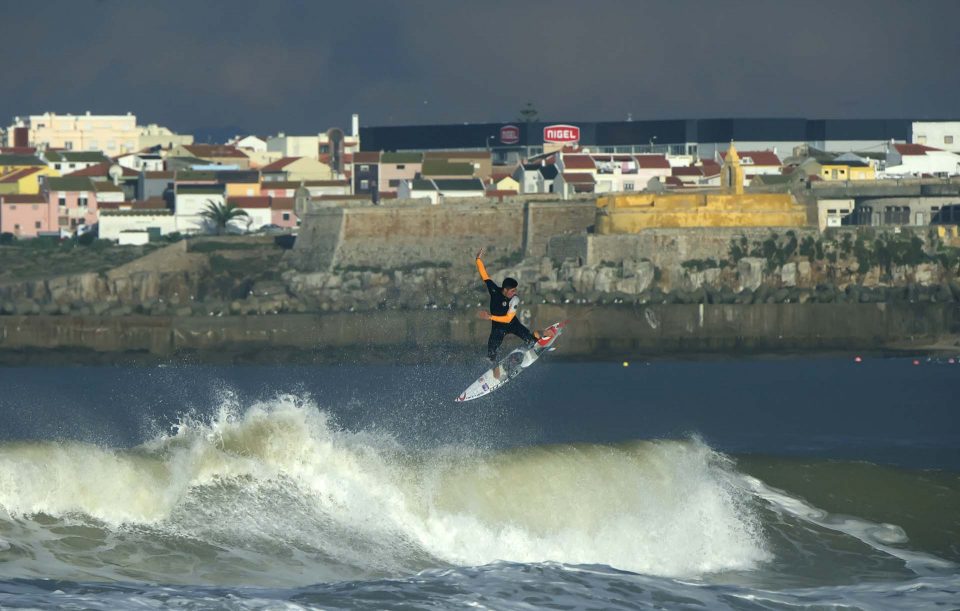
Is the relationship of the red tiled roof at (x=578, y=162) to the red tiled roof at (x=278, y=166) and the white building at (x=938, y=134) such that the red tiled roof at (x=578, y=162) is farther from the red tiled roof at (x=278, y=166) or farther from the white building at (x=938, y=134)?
the white building at (x=938, y=134)

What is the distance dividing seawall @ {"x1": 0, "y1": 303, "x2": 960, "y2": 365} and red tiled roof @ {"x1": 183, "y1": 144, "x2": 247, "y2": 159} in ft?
183

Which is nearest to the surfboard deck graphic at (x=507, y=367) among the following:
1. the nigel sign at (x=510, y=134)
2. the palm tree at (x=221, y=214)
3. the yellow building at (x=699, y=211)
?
the yellow building at (x=699, y=211)

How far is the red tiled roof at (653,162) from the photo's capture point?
95.3 metres

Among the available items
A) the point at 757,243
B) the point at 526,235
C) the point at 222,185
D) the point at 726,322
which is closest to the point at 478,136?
the point at 222,185

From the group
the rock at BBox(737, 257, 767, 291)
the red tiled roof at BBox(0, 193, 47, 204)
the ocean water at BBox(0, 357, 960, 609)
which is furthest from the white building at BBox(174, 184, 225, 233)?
the ocean water at BBox(0, 357, 960, 609)

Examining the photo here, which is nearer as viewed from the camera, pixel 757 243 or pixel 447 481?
pixel 447 481

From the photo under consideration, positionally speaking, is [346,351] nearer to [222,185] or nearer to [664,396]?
[664,396]

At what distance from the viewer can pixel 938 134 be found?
367ft

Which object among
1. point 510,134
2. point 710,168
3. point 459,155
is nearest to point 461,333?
point 710,168

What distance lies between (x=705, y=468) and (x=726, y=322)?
1309 inches

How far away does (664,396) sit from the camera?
4381cm

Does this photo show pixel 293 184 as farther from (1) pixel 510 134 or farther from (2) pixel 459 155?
(1) pixel 510 134

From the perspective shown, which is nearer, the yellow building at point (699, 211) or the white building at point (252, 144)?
the yellow building at point (699, 211)

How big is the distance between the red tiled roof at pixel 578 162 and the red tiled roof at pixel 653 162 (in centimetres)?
279
